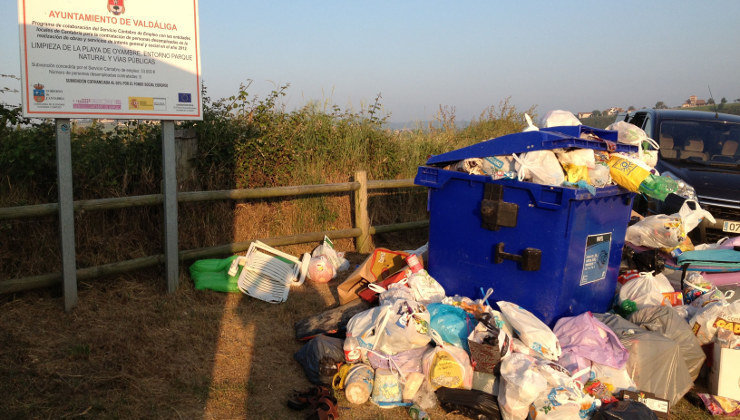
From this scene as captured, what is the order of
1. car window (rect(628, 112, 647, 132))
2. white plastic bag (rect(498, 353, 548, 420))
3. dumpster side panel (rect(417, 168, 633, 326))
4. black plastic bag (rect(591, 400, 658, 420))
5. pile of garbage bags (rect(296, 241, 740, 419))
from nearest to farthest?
black plastic bag (rect(591, 400, 658, 420)) → white plastic bag (rect(498, 353, 548, 420)) → pile of garbage bags (rect(296, 241, 740, 419)) → dumpster side panel (rect(417, 168, 633, 326)) → car window (rect(628, 112, 647, 132))

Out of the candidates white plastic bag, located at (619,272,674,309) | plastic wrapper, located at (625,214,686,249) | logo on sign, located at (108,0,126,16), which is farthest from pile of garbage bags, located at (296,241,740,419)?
logo on sign, located at (108,0,126,16)

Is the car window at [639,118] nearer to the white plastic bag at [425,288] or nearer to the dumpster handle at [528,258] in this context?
the dumpster handle at [528,258]

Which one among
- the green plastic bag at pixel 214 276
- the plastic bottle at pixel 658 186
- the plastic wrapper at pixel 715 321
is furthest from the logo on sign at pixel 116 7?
the plastic wrapper at pixel 715 321

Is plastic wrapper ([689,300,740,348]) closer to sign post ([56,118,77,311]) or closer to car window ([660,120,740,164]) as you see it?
car window ([660,120,740,164])

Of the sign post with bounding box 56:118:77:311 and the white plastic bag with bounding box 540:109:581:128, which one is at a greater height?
the white plastic bag with bounding box 540:109:581:128

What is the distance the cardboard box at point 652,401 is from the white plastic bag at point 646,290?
1003 mm

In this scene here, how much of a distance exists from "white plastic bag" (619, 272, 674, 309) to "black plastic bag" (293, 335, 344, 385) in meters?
2.48

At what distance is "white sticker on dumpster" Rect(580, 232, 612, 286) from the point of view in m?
4.14

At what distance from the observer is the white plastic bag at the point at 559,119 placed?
14.6 feet

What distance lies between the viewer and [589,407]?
3268mm

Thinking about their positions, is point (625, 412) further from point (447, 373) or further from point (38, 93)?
point (38, 93)

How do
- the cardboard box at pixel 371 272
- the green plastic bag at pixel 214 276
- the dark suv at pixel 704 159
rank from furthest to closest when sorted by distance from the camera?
1. the dark suv at pixel 704 159
2. the green plastic bag at pixel 214 276
3. the cardboard box at pixel 371 272

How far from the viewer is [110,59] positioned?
14.3 feet

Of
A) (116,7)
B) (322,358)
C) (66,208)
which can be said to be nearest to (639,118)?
(322,358)
